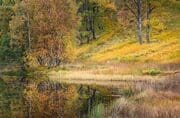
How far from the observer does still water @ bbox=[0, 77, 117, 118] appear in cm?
3083

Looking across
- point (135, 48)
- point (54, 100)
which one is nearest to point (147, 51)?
point (135, 48)

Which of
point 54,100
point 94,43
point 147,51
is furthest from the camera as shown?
point 94,43

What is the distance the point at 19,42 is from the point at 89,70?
887 centimetres

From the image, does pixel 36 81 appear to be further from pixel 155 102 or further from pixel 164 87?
pixel 155 102

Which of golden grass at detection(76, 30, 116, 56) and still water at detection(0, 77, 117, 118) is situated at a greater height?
still water at detection(0, 77, 117, 118)

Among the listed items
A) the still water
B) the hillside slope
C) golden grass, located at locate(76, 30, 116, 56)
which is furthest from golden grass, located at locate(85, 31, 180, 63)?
the still water

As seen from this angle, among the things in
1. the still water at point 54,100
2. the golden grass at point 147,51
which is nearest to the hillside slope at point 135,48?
the golden grass at point 147,51

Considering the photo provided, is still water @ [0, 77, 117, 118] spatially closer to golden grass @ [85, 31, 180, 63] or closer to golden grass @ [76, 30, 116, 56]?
golden grass @ [85, 31, 180, 63]

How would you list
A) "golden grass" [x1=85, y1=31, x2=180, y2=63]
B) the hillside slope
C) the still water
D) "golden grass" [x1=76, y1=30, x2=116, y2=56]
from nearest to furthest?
the still water, "golden grass" [x1=85, y1=31, x2=180, y2=63], the hillside slope, "golden grass" [x1=76, y1=30, x2=116, y2=56]

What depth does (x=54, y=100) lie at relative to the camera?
1428 inches

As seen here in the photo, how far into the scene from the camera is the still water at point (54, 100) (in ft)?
101

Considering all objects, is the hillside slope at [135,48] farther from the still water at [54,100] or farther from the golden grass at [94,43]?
the still water at [54,100]

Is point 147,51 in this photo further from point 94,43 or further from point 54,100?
point 54,100

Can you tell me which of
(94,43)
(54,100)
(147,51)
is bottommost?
(94,43)
